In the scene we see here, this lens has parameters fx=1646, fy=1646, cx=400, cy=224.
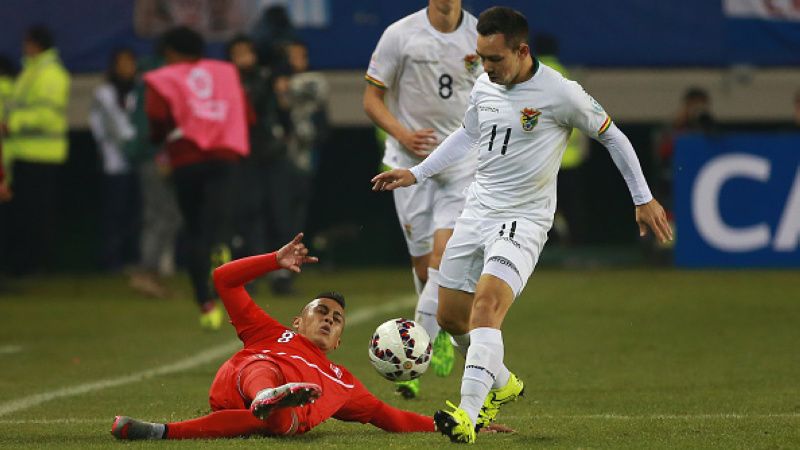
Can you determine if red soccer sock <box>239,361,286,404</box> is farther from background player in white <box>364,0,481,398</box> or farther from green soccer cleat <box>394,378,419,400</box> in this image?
background player in white <box>364,0,481,398</box>

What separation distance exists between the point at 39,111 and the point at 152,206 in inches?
58.0

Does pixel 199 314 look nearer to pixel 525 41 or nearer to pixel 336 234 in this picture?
pixel 336 234

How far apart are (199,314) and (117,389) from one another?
4403 mm

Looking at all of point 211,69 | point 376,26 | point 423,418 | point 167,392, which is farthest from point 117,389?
point 376,26

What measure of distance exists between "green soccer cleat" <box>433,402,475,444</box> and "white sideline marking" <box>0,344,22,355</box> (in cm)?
530

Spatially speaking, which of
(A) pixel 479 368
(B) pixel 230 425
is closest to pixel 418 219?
(A) pixel 479 368

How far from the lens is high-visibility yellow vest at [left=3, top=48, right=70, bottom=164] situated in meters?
16.2

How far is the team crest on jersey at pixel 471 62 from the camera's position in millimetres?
9164

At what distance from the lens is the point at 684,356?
402 inches

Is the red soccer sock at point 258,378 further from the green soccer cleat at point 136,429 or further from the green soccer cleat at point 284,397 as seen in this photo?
the green soccer cleat at point 136,429

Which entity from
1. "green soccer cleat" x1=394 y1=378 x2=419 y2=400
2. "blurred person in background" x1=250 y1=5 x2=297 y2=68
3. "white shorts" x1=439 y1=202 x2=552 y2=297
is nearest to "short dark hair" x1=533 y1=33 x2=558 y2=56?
"blurred person in background" x1=250 y1=5 x2=297 y2=68

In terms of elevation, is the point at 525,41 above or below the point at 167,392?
above

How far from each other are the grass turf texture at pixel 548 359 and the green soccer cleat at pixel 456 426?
16 centimetres

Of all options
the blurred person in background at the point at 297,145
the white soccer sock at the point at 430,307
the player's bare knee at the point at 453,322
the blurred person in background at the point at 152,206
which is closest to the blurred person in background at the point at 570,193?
the blurred person in background at the point at 297,145
